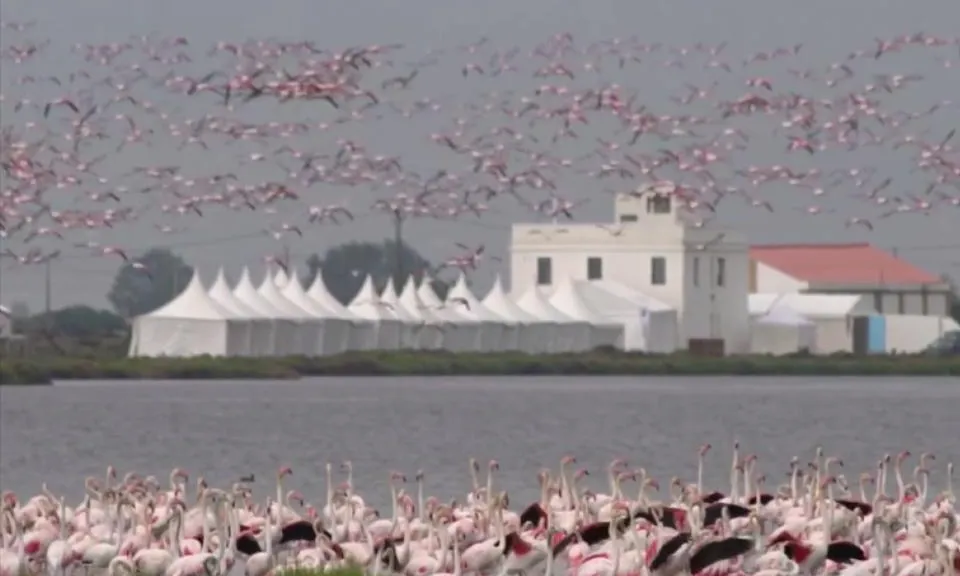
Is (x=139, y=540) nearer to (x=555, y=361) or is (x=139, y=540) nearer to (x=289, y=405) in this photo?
(x=289, y=405)

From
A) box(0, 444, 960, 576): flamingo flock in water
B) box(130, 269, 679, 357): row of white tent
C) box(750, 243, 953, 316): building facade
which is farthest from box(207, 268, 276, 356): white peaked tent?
box(0, 444, 960, 576): flamingo flock in water

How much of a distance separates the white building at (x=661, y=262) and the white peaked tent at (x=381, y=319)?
10.3 m

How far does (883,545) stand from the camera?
2403 cm

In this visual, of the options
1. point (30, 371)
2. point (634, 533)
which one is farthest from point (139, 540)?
point (30, 371)

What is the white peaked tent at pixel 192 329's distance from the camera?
117 m

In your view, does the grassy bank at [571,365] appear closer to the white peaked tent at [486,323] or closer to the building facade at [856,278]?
the white peaked tent at [486,323]

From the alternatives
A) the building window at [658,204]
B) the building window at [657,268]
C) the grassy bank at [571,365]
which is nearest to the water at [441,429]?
the grassy bank at [571,365]

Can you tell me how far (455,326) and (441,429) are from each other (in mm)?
53034

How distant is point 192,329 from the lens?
11712 centimetres

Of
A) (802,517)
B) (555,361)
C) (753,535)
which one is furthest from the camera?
(555,361)

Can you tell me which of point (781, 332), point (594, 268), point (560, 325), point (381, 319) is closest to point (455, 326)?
point (381, 319)

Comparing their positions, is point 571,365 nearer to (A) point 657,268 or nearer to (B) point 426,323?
(B) point 426,323

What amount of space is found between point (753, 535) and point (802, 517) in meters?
3.74

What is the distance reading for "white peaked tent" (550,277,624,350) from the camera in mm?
127750
